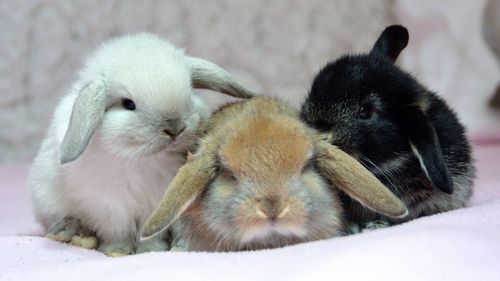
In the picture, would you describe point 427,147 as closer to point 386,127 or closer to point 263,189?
point 386,127

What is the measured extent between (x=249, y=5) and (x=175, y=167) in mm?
1404

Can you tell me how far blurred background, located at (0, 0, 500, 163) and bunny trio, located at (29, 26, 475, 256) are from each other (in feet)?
3.64

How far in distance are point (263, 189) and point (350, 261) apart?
269mm

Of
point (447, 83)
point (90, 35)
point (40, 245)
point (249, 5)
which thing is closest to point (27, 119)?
point (90, 35)

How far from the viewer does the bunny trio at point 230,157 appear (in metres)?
1.49

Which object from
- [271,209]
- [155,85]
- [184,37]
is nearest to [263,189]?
[271,209]

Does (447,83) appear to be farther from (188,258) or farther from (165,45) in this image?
(188,258)

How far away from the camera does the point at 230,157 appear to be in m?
1.52

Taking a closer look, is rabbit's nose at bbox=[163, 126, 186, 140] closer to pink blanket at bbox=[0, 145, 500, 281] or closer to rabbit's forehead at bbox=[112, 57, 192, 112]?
rabbit's forehead at bbox=[112, 57, 192, 112]

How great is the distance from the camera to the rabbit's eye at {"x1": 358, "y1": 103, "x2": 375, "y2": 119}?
1.75m

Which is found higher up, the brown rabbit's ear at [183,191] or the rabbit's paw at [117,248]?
the brown rabbit's ear at [183,191]

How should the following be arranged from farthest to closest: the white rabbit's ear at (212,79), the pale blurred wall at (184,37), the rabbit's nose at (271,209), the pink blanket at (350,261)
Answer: the pale blurred wall at (184,37) → the white rabbit's ear at (212,79) → the rabbit's nose at (271,209) → the pink blanket at (350,261)

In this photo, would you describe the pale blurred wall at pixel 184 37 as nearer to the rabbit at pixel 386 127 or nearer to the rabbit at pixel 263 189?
the rabbit at pixel 386 127

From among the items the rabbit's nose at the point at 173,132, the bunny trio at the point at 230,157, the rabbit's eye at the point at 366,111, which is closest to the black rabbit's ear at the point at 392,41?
the bunny trio at the point at 230,157
